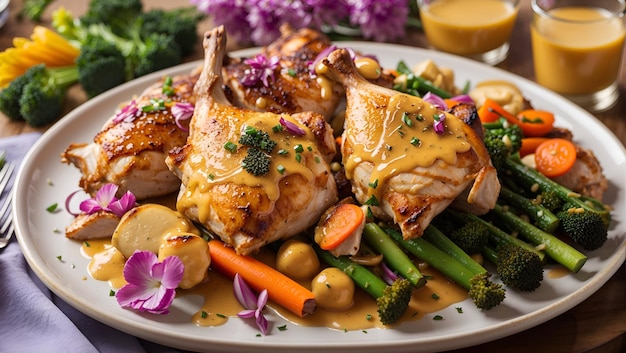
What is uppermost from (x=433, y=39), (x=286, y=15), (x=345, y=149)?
(x=345, y=149)

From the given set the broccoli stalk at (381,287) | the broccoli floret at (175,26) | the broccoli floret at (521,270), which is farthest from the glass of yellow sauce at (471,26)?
the broccoli stalk at (381,287)

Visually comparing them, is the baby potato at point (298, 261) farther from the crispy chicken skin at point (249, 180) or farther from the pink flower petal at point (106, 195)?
the pink flower petal at point (106, 195)

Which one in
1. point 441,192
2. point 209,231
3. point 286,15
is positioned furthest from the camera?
point 286,15

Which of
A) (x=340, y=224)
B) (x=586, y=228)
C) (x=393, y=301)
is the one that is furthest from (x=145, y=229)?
(x=586, y=228)

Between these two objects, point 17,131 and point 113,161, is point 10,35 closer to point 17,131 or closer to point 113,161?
point 17,131

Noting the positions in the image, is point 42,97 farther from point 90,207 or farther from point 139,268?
point 139,268

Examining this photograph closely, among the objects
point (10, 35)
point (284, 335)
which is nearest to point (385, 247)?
point (284, 335)

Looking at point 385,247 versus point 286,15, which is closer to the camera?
point 385,247
